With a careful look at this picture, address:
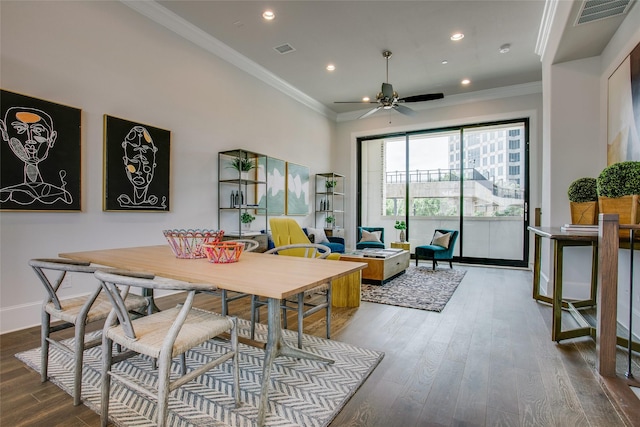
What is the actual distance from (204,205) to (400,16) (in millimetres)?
3387

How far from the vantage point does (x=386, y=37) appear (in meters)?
4.14

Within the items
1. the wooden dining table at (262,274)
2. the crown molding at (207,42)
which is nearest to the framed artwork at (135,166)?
the crown molding at (207,42)

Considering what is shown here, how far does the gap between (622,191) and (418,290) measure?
2.33m

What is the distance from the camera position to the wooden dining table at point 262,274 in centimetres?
126

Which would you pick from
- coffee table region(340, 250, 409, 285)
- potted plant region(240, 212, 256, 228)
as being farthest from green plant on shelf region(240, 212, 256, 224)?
coffee table region(340, 250, 409, 285)

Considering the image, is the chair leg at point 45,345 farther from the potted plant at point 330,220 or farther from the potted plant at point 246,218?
the potted plant at point 330,220

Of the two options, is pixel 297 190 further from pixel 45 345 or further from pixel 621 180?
pixel 621 180

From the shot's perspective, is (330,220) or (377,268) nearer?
(377,268)

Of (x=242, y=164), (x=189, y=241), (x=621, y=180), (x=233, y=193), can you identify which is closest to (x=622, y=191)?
(x=621, y=180)

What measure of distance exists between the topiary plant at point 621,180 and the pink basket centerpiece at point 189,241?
2.69 metres

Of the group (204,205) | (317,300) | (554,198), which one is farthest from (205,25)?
(554,198)

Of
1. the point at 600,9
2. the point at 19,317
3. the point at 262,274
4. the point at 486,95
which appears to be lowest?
the point at 19,317

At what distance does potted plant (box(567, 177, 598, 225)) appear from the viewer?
2.77 m

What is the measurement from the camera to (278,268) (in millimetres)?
1648
